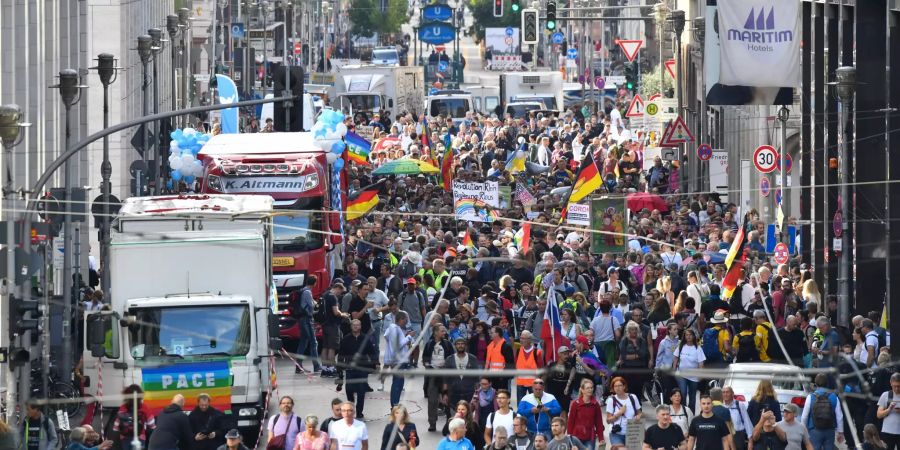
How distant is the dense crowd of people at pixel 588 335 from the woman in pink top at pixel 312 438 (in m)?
0.34

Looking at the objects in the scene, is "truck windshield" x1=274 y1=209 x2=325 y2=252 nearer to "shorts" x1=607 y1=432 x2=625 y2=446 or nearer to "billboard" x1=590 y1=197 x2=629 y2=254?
"billboard" x1=590 y1=197 x2=629 y2=254

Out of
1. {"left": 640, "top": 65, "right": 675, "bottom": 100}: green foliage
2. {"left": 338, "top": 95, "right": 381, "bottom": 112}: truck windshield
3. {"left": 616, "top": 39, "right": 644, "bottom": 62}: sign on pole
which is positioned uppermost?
{"left": 616, "top": 39, "right": 644, "bottom": 62}: sign on pole

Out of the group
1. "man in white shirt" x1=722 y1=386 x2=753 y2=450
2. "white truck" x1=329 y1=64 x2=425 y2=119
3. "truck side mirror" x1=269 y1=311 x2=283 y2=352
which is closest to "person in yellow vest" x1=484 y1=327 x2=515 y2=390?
"truck side mirror" x1=269 y1=311 x2=283 y2=352

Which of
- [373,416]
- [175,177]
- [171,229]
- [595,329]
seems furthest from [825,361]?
[175,177]

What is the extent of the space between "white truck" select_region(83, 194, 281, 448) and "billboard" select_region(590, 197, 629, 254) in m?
7.81

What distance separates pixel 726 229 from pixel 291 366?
9.58 metres

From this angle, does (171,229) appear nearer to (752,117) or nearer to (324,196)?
(324,196)

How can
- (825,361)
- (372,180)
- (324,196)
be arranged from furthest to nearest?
(372,180) < (324,196) < (825,361)

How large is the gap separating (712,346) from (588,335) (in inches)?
60.4

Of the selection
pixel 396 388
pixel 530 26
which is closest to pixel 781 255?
pixel 396 388

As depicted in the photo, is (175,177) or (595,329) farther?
(175,177)

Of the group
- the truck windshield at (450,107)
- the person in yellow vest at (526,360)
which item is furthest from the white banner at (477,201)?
the truck windshield at (450,107)

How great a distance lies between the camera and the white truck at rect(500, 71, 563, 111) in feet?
276

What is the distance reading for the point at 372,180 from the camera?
160 feet
